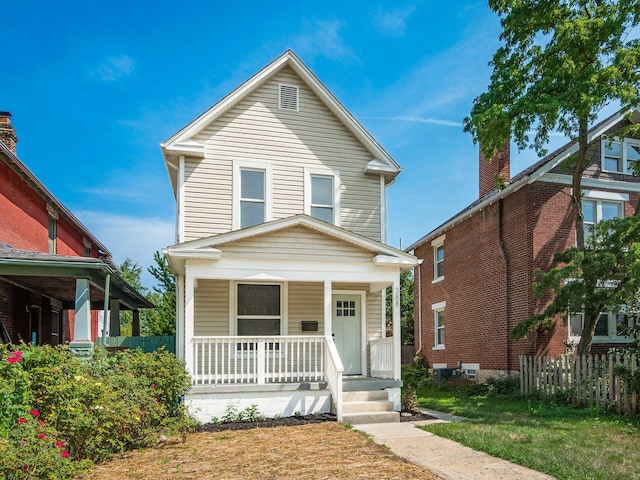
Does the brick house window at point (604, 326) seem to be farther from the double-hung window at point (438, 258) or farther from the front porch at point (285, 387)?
the front porch at point (285, 387)

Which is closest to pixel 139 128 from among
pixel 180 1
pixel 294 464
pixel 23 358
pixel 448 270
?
pixel 180 1

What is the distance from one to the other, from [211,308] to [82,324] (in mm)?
3122

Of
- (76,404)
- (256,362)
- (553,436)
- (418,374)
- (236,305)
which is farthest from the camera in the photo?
(418,374)

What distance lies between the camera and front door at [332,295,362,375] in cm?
1359

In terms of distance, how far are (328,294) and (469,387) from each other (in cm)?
718

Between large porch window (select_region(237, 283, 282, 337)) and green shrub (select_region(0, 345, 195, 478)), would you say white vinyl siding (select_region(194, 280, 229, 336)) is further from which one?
green shrub (select_region(0, 345, 195, 478))

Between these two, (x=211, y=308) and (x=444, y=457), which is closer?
(x=444, y=457)

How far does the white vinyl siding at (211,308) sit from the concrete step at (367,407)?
342 cm

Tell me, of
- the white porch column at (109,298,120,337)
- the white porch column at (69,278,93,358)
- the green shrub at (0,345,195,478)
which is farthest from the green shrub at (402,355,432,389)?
the green shrub at (0,345,195,478)

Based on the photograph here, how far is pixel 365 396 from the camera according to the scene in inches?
459

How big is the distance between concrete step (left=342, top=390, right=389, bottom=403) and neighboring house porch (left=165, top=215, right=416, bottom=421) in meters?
0.03

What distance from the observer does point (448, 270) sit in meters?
20.9

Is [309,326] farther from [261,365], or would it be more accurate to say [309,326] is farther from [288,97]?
[288,97]

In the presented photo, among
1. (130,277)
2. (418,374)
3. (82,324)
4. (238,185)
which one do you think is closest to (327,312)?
(238,185)
